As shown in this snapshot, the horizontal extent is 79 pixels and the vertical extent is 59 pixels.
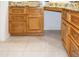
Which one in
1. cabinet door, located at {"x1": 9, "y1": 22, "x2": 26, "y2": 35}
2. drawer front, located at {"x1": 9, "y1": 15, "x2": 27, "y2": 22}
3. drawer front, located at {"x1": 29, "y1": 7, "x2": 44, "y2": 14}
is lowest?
cabinet door, located at {"x1": 9, "y1": 22, "x2": 26, "y2": 35}

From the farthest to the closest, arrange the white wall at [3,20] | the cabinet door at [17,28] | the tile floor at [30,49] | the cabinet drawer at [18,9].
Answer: the cabinet door at [17,28], the cabinet drawer at [18,9], the white wall at [3,20], the tile floor at [30,49]

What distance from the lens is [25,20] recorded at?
17.1 ft

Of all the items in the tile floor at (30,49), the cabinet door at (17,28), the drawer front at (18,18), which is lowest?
the tile floor at (30,49)

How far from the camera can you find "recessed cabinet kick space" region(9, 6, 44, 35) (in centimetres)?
515

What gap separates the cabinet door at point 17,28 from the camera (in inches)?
206

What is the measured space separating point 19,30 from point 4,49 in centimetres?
156

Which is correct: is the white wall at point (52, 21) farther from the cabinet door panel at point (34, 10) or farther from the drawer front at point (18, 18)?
the drawer front at point (18, 18)

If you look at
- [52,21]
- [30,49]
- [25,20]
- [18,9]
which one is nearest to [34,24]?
[25,20]

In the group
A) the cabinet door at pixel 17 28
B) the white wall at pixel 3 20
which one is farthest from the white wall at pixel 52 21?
the white wall at pixel 3 20

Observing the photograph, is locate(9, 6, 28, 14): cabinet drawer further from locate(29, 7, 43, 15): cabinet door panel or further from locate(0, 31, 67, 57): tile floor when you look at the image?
locate(0, 31, 67, 57): tile floor

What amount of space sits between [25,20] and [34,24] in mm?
278

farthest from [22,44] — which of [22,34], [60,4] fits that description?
[60,4]

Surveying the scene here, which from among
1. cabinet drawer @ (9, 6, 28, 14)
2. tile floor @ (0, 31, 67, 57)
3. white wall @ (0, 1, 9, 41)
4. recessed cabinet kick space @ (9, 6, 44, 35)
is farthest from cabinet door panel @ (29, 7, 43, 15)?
tile floor @ (0, 31, 67, 57)

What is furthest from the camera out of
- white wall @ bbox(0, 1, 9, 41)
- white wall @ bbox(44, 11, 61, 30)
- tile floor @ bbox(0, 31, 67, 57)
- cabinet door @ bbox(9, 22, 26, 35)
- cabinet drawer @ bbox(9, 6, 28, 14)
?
white wall @ bbox(44, 11, 61, 30)
